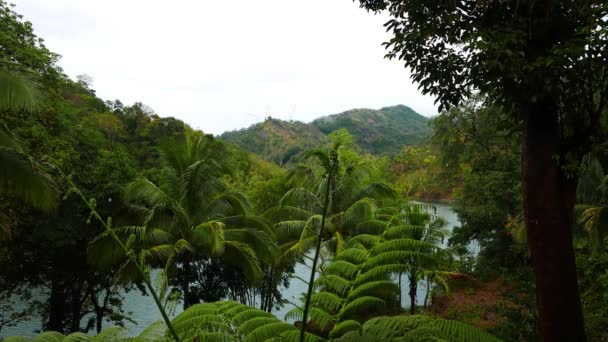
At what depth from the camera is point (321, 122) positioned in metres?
102

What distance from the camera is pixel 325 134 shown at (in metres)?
87.9

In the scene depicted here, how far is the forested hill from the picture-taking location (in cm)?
5659

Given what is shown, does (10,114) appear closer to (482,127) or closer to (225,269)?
(225,269)

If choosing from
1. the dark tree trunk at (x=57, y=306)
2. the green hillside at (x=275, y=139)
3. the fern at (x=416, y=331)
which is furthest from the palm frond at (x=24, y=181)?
the green hillside at (x=275, y=139)

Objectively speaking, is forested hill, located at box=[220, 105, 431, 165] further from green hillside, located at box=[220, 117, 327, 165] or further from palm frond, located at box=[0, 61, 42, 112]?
palm frond, located at box=[0, 61, 42, 112]

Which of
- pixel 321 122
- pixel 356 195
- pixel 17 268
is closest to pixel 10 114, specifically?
pixel 17 268

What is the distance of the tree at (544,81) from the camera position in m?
3.32

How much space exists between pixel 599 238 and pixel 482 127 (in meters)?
8.22

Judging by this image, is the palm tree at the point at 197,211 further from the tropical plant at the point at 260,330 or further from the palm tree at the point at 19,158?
the tropical plant at the point at 260,330

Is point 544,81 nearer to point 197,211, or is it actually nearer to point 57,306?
point 197,211

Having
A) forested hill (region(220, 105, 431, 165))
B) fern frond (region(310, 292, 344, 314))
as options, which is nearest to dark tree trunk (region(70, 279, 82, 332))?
fern frond (region(310, 292, 344, 314))

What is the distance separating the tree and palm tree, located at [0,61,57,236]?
5.02 m

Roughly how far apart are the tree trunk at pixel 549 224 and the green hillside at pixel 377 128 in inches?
2285

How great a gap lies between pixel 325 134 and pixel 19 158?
8252 cm
